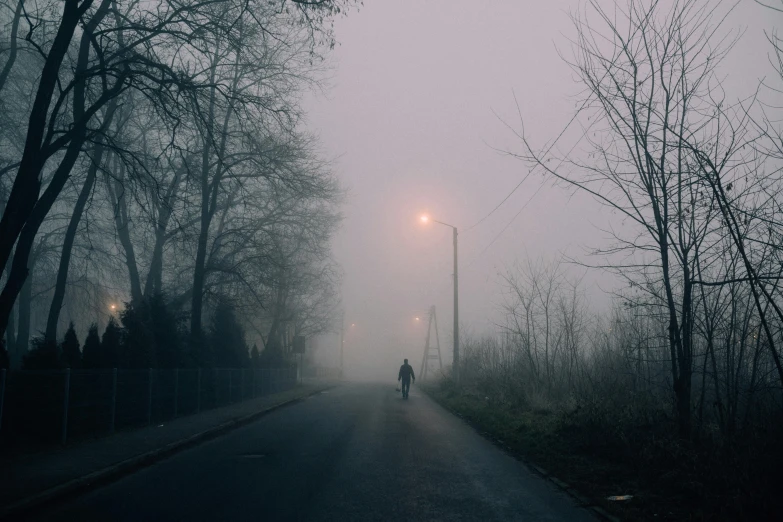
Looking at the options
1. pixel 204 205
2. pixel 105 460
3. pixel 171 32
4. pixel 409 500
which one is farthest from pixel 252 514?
pixel 204 205

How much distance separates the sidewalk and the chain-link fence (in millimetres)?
479

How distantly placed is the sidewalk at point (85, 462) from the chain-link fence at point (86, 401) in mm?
479

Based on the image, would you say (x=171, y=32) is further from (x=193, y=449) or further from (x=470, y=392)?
(x=470, y=392)

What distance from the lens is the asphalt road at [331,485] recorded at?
6352 mm

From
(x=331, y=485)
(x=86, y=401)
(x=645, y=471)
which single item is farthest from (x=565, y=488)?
(x=86, y=401)

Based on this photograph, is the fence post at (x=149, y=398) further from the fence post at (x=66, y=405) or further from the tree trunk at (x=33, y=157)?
the tree trunk at (x=33, y=157)

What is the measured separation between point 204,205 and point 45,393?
1349cm

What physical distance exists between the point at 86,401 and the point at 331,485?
661 centimetres

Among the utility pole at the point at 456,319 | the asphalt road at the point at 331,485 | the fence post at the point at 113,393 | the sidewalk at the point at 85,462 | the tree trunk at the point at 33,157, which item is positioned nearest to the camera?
the asphalt road at the point at 331,485

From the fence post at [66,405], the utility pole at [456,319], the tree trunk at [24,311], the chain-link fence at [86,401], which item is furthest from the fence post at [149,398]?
the utility pole at [456,319]

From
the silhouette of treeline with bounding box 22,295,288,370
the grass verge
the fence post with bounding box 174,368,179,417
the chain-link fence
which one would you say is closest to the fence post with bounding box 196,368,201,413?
the chain-link fence

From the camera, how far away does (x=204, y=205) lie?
23.2m

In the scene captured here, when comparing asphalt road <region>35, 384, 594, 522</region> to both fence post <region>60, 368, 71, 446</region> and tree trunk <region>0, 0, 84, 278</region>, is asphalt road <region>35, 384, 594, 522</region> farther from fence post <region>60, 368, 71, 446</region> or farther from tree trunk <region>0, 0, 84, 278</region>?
tree trunk <region>0, 0, 84, 278</region>

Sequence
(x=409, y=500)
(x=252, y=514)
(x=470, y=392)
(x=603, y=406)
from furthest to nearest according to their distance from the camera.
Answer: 1. (x=470, y=392)
2. (x=603, y=406)
3. (x=409, y=500)
4. (x=252, y=514)
